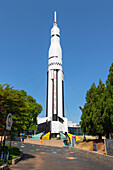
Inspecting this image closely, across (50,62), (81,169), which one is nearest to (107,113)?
(81,169)

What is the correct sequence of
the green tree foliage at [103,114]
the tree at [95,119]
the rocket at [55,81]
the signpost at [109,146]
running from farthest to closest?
the rocket at [55,81], the tree at [95,119], the green tree foliage at [103,114], the signpost at [109,146]

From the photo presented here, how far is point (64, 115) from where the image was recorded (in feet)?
201

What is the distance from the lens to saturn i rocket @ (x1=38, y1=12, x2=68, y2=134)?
56.2 metres

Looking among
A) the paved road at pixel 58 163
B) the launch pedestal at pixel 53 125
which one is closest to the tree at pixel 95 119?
the paved road at pixel 58 163

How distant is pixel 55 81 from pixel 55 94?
18.1 ft

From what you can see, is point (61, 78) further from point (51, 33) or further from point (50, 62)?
point (51, 33)

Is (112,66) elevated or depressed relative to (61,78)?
depressed

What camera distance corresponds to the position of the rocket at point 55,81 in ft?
194

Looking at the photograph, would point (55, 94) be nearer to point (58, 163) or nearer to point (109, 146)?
point (109, 146)

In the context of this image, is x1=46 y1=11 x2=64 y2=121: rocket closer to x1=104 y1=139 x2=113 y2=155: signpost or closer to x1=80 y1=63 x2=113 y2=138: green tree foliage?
x1=80 y1=63 x2=113 y2=138: green tree foliage

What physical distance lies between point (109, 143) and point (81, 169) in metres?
4.45

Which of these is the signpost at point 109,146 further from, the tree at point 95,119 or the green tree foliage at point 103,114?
the tree at point 95,119

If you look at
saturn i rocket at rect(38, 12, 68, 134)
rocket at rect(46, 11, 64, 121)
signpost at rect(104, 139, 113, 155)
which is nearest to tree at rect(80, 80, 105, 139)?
signpost at rect(104, 139, 113, 155)

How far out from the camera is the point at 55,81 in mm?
61375
